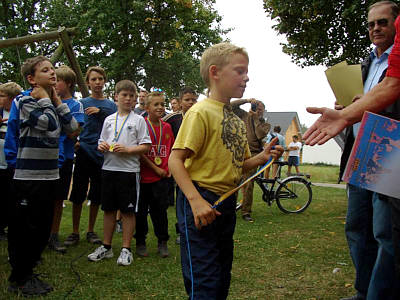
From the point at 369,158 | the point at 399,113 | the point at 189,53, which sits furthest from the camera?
the point at 189,53

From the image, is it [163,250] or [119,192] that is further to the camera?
[163,250]

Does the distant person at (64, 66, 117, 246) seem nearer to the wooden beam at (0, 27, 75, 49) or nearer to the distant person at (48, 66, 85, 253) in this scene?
the distant person at (48, 66, 85, 253)

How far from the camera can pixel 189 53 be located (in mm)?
24766

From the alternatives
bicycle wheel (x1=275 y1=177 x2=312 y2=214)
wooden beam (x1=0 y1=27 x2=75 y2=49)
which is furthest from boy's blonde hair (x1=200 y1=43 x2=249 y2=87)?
bicycle wheel (x1=275 y1=177 x2=312 y2=214)

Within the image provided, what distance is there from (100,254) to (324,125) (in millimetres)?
3051

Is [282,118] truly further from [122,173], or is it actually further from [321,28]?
[122,173]

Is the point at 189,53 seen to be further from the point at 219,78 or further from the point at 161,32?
the point at 219,78

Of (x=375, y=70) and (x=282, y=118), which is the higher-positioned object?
(x=375, y=70)

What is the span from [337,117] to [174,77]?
24.5 m

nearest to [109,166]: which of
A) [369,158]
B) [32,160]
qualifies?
[32,160]

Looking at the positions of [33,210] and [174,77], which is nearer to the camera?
[33,210]

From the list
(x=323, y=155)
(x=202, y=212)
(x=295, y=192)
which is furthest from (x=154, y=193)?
(x=323, y=155)

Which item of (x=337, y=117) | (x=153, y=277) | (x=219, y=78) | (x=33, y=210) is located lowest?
(x=153, y=277)

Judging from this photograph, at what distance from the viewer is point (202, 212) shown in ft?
6.22
